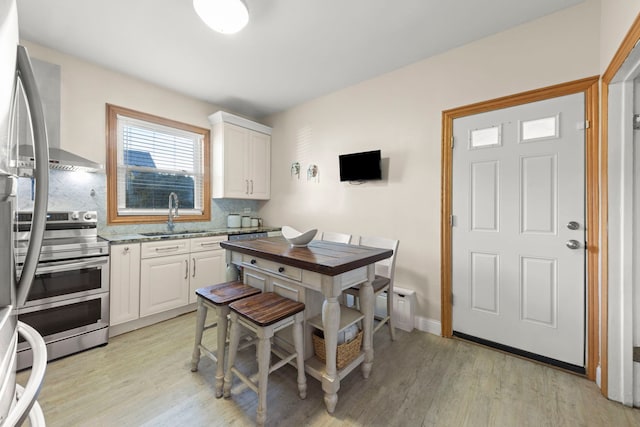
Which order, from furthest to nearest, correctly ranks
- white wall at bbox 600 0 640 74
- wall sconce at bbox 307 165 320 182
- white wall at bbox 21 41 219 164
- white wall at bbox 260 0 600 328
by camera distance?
wall sconce at bbox 307 165 320 182
white wall at bbox 21 41 219 164
white wall at bbox 260 0 600 328
white wall at bbox 600 0 640 74

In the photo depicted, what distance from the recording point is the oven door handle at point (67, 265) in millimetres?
1980

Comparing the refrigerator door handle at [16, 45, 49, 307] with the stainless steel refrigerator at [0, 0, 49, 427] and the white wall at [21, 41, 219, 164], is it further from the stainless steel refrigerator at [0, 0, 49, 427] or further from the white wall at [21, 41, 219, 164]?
the white wall at [21, 41, 219, 164]

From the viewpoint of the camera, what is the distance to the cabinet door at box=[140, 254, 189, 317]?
258cm

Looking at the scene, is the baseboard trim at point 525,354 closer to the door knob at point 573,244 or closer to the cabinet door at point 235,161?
the door knob at point 573,244

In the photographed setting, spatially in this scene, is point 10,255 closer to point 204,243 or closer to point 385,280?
point 385,280

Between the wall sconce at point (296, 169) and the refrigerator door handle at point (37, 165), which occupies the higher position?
the wall sconce at point (296, 169)

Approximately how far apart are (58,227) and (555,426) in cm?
375

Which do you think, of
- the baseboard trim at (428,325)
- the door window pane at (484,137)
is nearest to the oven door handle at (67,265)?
the baseboard trim at (428,325)

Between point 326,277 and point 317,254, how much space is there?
0.97ft

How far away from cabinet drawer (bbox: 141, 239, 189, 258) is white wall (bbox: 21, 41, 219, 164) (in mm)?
1073

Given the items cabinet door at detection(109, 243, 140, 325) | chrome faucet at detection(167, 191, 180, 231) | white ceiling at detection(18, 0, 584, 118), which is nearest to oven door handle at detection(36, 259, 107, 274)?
cabinet door at detection(109, 243, 140, 325)

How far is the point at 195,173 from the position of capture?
3.57 metres

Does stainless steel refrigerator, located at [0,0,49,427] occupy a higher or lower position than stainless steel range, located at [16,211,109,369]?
higher

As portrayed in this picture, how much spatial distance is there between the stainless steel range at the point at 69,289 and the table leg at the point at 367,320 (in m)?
2.23
